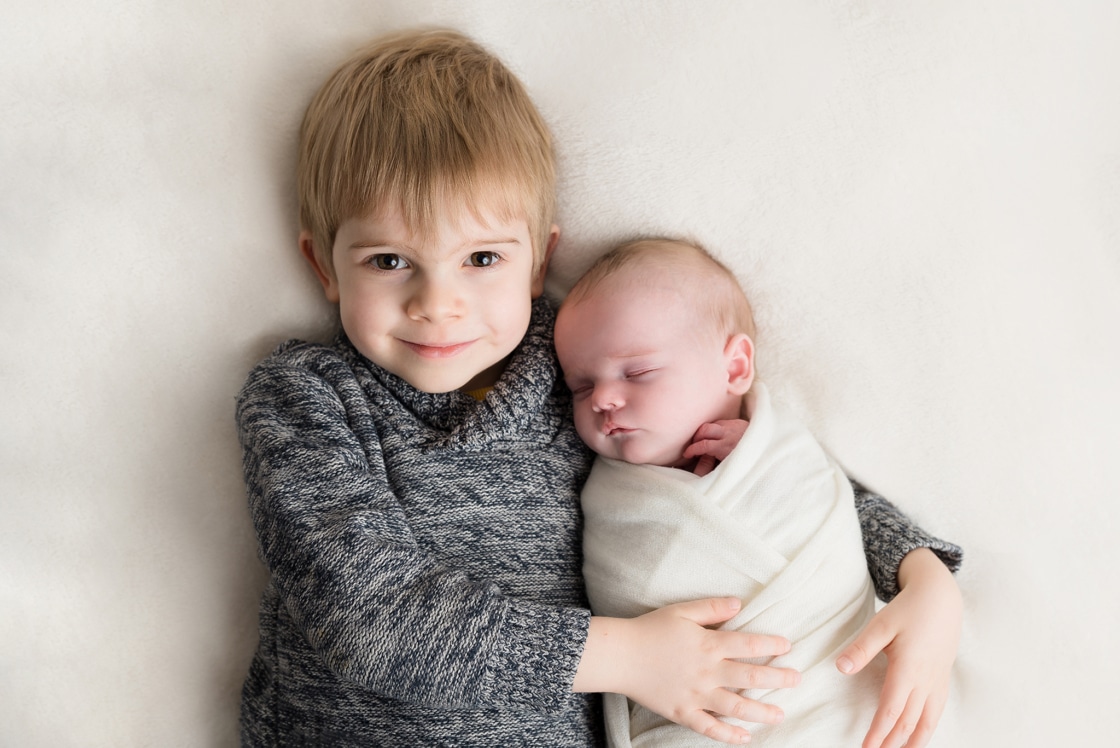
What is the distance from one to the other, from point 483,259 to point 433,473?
0.98 feet

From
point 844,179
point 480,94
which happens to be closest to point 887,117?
point 844,179

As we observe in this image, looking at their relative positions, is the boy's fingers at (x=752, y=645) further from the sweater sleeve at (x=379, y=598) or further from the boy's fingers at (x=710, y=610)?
the sweater sleeve at (x=379, y=598)

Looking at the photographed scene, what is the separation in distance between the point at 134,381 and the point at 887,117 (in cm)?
113

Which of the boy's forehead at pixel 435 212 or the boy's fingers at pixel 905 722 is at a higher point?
the boy's forehead at pixel 435 212

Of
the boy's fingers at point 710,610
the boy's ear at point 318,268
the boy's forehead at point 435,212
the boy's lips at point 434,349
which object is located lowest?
the boy's fingers at point 710,610

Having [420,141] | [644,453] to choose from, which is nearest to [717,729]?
[644,453]

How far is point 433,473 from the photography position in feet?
3.83

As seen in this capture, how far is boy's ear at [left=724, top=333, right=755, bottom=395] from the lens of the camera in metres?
1.20

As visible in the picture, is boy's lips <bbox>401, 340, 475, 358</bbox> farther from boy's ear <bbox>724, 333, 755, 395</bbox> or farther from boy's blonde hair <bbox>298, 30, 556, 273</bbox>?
boy's ear <bbox>724, 333, 755, 395</bbox>

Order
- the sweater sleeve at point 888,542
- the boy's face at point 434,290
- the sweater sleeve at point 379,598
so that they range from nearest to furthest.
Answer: the sweater sleeve at point 379,598 → the boy's face at point 434,290 → the sweater sleeve at point 888,542

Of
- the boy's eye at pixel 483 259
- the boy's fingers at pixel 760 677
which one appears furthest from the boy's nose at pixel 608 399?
the boy's fingers at pixel 760 677

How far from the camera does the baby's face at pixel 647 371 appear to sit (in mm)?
1152

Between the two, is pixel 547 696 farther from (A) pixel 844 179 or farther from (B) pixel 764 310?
(A) pixel 844 179

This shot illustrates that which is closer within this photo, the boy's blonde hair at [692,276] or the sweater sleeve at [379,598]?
the sweater sleeve at [379,598]
